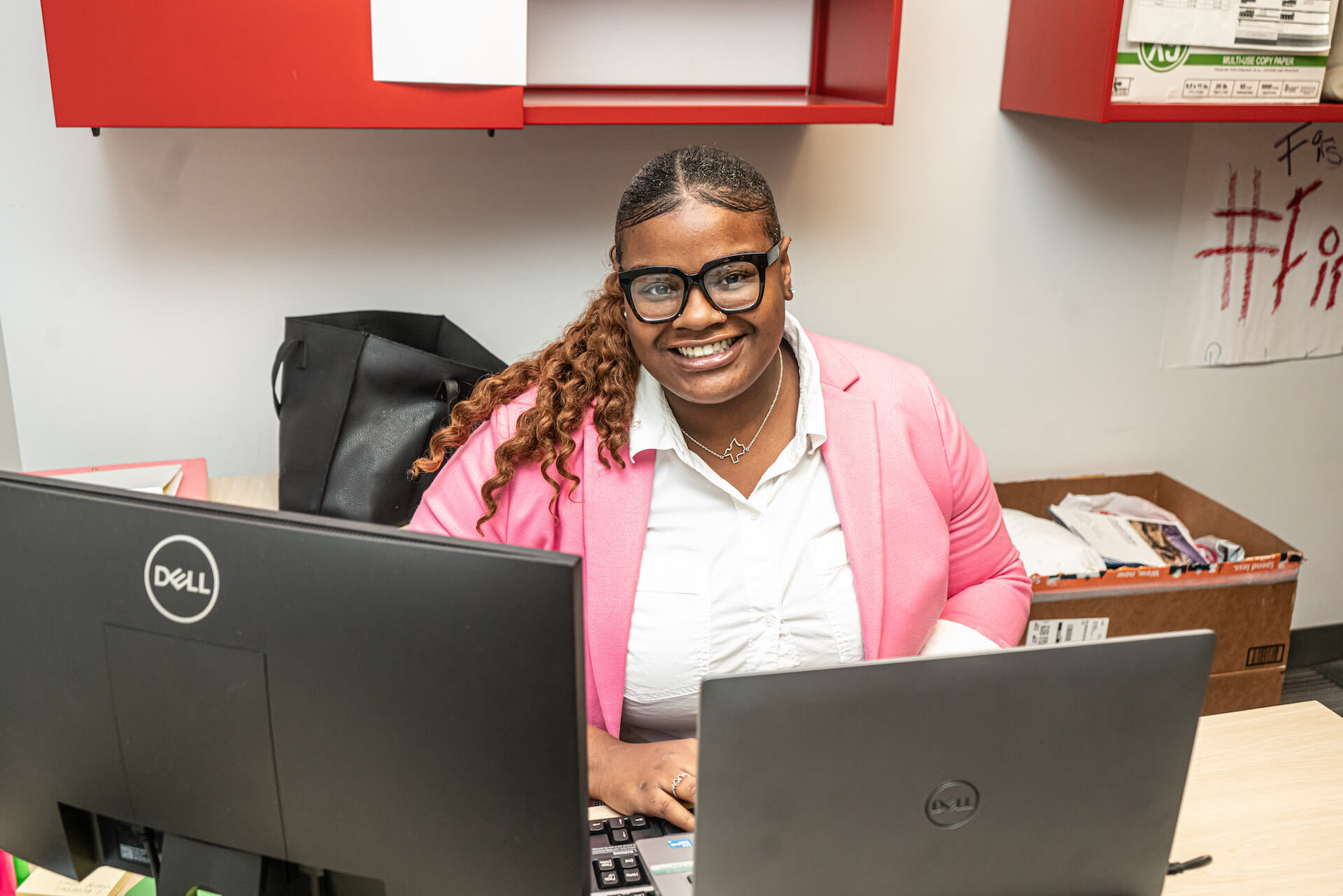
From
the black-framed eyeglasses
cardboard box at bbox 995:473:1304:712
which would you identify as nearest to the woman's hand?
the black-framed eyeglasses

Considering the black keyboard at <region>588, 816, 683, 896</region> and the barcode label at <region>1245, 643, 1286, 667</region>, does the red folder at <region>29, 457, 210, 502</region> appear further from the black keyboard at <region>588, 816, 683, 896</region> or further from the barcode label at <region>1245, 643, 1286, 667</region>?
the barcode label at <region>1245, 643, 1286, 667</region>

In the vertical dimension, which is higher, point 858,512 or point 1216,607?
point 858,512

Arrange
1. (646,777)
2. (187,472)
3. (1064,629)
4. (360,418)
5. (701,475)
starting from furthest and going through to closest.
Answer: (1064,629) → (187,472) → (360,418) → (701,475) → (646,777)

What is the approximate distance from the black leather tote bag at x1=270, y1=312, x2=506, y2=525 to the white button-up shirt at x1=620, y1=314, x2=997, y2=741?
1.80ft

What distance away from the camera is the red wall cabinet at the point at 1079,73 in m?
1.92

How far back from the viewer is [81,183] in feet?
6.21

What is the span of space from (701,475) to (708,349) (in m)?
0.18

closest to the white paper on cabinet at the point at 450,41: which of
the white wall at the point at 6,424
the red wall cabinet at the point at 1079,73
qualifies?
the white wall at the point at 6,424

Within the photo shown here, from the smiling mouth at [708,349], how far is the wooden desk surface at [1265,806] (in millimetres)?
685

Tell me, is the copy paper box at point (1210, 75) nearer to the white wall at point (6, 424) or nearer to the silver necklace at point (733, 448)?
the silver necklace at point (733, 448)

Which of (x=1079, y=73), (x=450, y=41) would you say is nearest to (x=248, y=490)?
(x=450, y=41)

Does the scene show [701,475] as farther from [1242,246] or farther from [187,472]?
[1242,246]

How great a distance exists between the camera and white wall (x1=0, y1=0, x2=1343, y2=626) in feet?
6.34

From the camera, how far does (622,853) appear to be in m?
0.98
